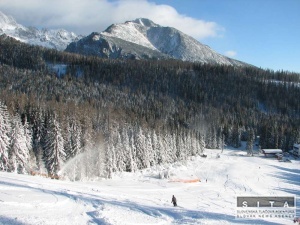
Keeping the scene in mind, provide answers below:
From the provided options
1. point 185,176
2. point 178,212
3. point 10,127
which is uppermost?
point 10,127

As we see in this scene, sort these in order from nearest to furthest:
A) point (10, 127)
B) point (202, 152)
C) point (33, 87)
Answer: point (10, 127)
point (202, 152)
point (33, 87)

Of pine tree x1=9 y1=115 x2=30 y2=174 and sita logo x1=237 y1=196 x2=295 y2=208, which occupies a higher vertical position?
pine tree x1=9 y1=115 x2=30 y2=174

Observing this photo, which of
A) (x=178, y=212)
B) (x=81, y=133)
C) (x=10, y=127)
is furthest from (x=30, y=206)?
(x=81, y=133)

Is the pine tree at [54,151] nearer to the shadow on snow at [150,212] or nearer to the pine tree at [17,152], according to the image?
the pine tree at [17,152]

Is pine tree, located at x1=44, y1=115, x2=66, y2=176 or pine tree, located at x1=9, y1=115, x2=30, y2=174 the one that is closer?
pine tree, located at x1=9, y1=115, x2=30, y2=174

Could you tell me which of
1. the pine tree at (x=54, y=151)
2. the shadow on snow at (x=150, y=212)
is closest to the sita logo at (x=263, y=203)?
the shadow on snow at (x=150, y=212)

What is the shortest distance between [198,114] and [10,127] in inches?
5461

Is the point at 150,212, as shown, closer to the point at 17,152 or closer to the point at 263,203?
the point at 263,203

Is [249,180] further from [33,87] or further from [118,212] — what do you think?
[33,87]

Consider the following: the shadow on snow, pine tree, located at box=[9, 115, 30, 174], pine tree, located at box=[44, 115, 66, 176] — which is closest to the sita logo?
the shadow on snow

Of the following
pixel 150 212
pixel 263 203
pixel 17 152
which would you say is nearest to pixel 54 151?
pixel 17 152

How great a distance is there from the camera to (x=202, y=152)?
127 m

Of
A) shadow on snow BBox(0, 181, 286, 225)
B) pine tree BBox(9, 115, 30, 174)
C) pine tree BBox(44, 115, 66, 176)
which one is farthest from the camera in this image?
pine tree BBox(44, 115, 66, 176)

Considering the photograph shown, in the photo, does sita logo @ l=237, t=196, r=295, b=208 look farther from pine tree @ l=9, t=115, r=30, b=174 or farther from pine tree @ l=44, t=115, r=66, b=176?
pine tree @ l=9, t=115, r=30, b=174
